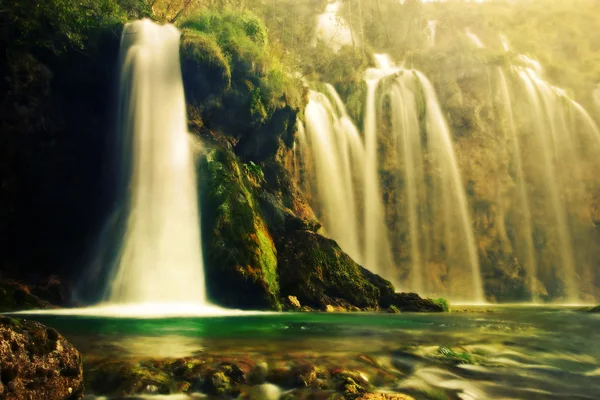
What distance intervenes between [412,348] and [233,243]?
26.5 feet

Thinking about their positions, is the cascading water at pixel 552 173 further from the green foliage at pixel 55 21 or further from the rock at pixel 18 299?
the rock at pixel 18 299

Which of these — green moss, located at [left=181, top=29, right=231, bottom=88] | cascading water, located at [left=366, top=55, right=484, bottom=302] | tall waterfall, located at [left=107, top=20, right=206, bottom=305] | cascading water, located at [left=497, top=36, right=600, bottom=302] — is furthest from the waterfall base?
cascading water, located at [left=497, top=36, right=600, bottom=302]

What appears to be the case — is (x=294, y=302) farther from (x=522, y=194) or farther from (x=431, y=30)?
(x=431, y=30)

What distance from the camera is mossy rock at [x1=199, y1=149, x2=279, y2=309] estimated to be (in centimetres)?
1391

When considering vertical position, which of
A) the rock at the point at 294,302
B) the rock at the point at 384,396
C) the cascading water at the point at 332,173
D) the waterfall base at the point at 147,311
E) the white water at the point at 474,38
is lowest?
the rock at the point at 384,396

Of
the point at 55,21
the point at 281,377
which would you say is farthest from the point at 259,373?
the point at 55,21

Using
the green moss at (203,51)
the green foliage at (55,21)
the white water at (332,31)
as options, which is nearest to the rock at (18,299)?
the green foliage at (55,21)

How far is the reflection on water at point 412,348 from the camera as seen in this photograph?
540 centimetres

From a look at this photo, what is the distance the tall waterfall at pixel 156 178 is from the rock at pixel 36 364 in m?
8.71

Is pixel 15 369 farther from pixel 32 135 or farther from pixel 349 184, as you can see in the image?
pixel 349 184

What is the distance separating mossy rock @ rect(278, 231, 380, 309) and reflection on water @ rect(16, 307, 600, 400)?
519 centimetres

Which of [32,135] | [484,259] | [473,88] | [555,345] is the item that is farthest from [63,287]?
[473,88]

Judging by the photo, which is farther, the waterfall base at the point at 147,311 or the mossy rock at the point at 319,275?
the mossy rock at the point at 319,275

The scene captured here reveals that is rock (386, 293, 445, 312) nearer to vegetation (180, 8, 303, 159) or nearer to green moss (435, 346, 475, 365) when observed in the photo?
vegetation (180, 8, 303, 159)
